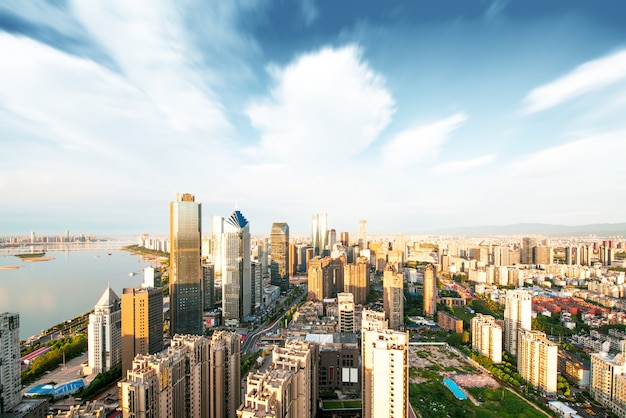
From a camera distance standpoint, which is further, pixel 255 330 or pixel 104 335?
pixel 255 330

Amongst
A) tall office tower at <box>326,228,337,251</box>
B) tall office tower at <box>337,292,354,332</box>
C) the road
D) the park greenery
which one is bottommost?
the road

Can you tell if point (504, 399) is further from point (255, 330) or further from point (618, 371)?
point (255, 330)

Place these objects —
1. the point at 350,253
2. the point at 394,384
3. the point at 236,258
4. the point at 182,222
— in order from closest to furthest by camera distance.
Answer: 1. the point at 394,384
2. the point at 182,222
3. the point at 236,258
4. the point at 350,253

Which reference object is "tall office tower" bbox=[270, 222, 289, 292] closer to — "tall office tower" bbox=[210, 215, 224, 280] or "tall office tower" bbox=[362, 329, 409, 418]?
"tall office tower" bbox=[210, 215, 224, 280]

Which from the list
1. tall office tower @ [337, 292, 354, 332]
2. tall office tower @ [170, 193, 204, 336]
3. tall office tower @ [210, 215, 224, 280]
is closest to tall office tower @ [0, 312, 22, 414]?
tall office tower @ [170, 193, 204, 336]

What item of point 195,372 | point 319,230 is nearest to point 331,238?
point 319,230

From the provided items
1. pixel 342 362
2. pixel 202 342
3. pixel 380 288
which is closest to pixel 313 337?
pixel 342 362

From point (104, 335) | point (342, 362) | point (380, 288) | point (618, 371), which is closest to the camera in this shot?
point (618, 371)
